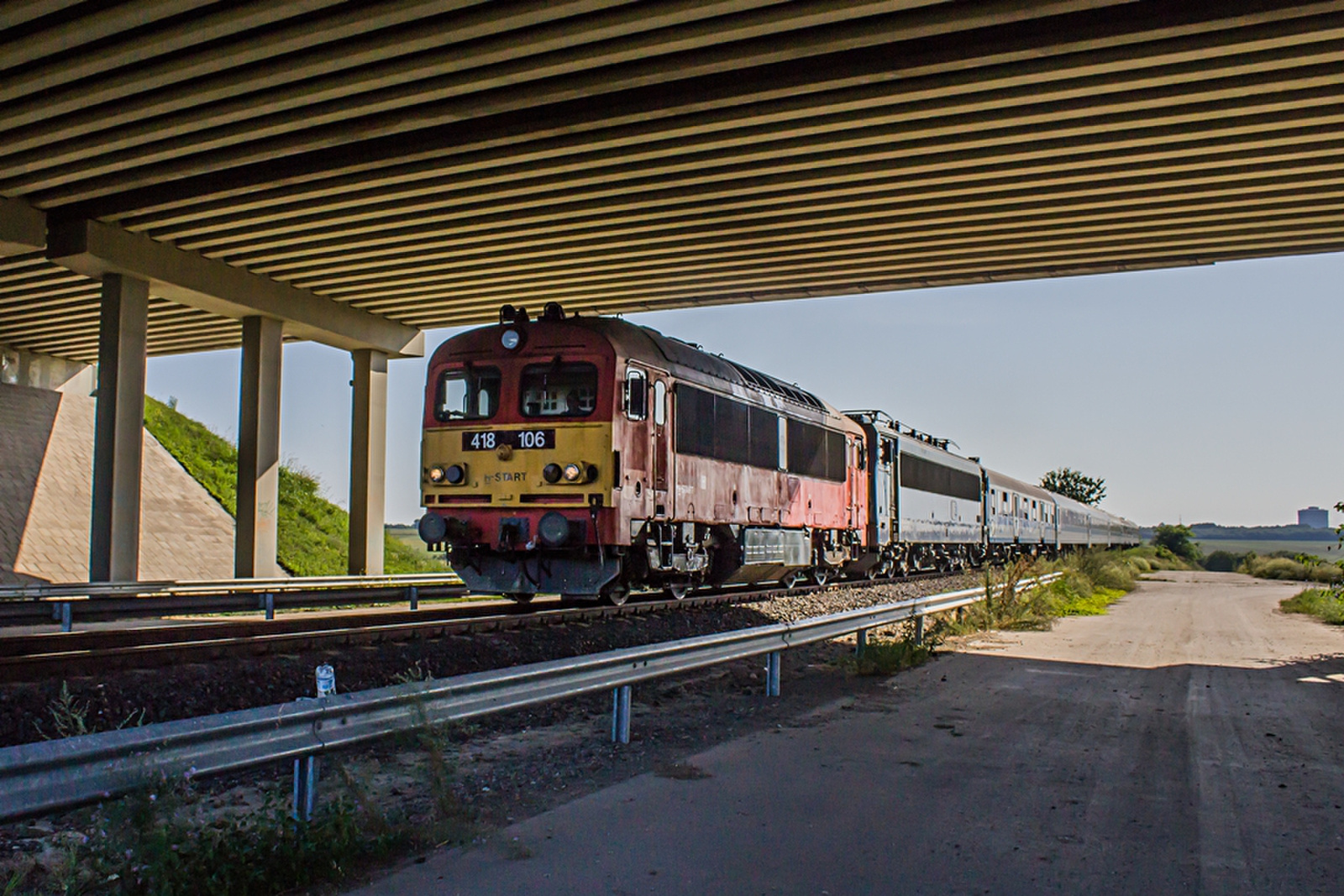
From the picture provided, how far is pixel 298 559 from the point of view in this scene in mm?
27562

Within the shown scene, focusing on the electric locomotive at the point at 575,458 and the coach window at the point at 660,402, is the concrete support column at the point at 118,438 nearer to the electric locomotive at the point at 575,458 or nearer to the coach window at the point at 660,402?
the electric locomotive at the point at 575,458

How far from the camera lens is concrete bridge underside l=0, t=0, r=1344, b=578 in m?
11.4

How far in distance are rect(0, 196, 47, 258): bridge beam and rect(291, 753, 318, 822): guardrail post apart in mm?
17153

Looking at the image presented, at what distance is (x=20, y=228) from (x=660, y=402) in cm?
1283

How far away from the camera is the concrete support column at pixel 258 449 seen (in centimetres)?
2244

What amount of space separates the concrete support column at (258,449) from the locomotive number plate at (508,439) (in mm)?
11633

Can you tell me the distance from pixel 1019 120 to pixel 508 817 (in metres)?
11.8

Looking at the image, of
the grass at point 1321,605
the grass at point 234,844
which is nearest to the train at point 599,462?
the grass at point 234,844

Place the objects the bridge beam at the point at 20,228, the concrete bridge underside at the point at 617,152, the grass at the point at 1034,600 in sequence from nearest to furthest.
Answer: the concrete bridge underside at the point at 617,152, the grass at the point at 1034,600, the bridge beam at the point at 20,228

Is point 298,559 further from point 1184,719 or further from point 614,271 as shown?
point 1184,719

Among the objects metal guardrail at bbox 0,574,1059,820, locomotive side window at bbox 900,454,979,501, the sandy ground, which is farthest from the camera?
locomotive side window at bbox 900,454,979,501

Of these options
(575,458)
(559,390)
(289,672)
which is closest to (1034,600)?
(575,458)

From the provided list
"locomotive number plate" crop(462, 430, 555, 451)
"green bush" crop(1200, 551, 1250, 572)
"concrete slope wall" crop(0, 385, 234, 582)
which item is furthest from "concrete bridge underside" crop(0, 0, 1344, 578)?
"green bush" crop(1200, 551, 1250, 572)

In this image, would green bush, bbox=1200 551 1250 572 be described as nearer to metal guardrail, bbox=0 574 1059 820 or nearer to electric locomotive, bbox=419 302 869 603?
electric locomotive, bbox=419 302 869 603
